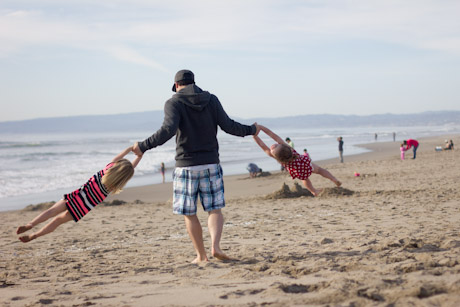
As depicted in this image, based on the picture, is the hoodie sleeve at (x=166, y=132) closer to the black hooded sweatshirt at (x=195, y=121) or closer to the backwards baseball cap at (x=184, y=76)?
the black hooded sweatshirt at (x=195, y=121)

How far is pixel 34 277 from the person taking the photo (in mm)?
4719

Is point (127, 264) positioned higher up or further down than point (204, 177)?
further down

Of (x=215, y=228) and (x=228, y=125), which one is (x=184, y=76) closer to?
(x=228, y=125)

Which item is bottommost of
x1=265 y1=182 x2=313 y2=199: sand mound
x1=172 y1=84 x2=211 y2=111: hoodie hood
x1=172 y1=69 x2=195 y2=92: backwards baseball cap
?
x1=265 y1=182 x2=313 y2=199: sand mound

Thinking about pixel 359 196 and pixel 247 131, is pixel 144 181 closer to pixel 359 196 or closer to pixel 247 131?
pixel 359 196

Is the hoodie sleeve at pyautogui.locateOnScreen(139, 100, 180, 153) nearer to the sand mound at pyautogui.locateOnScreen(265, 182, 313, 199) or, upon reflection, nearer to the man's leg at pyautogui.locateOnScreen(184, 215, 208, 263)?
the man's leg at pyautogui.locateOnScreen(184, 215, 208, 263)

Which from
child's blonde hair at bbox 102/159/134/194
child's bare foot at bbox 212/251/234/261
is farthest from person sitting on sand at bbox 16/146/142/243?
child's bare foot at bbox 212/251/234/261

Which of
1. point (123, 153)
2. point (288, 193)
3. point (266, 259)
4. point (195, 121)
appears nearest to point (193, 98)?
point (195, 121)

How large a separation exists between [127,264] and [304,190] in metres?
7.14

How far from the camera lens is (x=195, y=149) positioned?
Answer: 462cm

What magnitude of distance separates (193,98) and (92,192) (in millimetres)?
1373

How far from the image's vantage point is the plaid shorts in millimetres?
4672

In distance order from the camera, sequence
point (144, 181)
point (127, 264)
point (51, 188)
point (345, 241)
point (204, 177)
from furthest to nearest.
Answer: point (144, 181) → point (51, 188) → point (345, 241) → point (127, 264) → point (204, 177)

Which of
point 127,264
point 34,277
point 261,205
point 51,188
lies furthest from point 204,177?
point 51,188
